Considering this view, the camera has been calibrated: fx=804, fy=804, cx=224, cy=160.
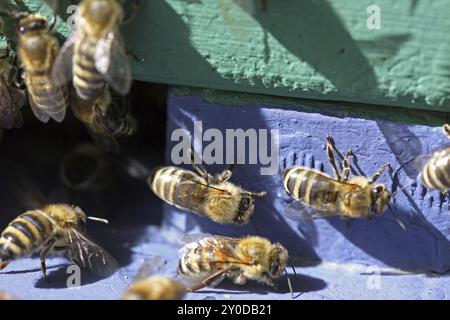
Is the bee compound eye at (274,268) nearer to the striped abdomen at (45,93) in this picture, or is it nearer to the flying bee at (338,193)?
the flying bee at (338,193)

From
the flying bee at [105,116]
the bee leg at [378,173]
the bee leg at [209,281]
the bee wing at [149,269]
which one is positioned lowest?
the bee leg at [209,281]

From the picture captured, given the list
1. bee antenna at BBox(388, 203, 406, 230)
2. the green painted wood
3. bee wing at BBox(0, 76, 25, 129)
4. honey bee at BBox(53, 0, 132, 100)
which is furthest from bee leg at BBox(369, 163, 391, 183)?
bee wing at BBox(0, 76, 25, 129)

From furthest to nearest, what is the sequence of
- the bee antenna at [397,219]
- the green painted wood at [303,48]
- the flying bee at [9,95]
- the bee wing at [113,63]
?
the flying bee at [9,95], the bee antenna at [397,219], the bee wing at [113,63], the green painted wood at [303,48]

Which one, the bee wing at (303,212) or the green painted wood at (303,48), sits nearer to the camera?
the green painted wood at (303,48)

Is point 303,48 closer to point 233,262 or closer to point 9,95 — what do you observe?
point 233,262

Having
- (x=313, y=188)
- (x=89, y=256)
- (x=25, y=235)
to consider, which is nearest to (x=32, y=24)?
(x=25, y=235)

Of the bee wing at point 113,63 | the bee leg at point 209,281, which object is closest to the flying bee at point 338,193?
the bee leg at point 209,281

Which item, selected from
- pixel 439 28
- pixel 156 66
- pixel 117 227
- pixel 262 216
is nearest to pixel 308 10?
pixel 439 28

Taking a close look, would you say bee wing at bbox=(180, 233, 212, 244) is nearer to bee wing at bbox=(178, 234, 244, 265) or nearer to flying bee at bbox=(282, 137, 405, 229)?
bee wing at bbox=(178, 234, 244, 265)
